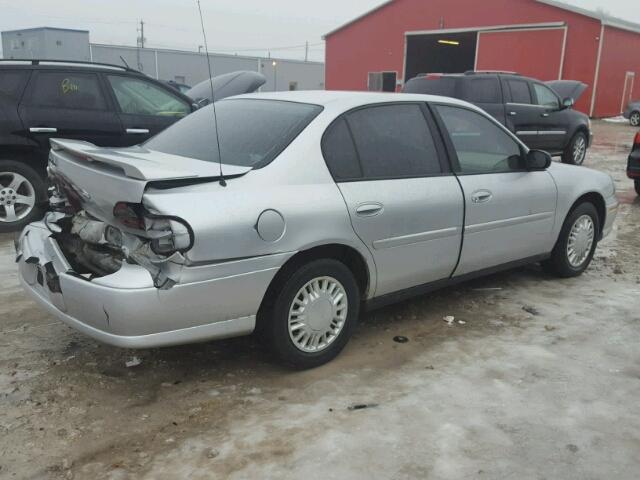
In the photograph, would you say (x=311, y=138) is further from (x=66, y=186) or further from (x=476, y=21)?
(x=476, y=21)

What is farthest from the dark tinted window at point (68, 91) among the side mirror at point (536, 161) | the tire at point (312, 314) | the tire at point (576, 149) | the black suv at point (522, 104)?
the tire at point (576, 149)

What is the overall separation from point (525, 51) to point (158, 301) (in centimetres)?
2595

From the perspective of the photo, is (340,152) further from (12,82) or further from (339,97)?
(12,82)

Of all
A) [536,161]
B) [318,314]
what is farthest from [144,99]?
[318,314]

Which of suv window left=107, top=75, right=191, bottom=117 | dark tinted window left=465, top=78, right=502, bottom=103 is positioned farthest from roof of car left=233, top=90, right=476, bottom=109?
dark tinted window left=465, top=78, right=502, bottom=103

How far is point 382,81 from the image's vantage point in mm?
31719

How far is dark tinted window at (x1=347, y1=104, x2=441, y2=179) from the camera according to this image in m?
3.87

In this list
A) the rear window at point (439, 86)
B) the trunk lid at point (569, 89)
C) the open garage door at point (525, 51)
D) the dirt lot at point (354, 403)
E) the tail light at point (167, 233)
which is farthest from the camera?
the open garage door at point (525, 51)

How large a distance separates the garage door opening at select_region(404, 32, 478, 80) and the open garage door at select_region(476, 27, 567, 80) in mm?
1436

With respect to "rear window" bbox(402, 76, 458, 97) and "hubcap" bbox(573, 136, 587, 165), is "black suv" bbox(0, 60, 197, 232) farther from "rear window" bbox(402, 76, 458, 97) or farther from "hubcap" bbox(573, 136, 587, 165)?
"hubcap" bbox(573, 136, 587, 165)

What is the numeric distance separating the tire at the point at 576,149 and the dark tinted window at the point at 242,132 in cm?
992

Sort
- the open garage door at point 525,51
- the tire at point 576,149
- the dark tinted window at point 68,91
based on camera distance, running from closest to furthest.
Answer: the dark tinted window at point 68,91 → the tire at point 576,149 → the open garage door at point 525,51

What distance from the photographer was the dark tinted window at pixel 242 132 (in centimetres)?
358

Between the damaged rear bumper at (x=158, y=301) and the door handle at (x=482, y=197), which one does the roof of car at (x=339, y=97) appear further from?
the damaged rear bumper at (x=158, y=301)
